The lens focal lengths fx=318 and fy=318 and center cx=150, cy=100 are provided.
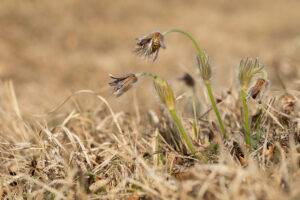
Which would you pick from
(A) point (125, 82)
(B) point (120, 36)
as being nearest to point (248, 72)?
(A) point (125, 82)

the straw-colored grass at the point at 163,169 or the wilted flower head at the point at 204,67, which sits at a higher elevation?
the wilted flower head at the point at 204,67

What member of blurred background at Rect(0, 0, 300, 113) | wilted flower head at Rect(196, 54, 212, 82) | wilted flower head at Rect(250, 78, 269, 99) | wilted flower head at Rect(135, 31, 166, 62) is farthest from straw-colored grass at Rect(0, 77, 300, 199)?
blurred background at Rect(0, 0, 300, 113)

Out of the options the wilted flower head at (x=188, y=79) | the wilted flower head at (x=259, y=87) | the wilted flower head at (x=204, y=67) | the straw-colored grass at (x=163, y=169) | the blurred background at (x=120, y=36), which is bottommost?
the straw-colored grass at (x=163, y=169)

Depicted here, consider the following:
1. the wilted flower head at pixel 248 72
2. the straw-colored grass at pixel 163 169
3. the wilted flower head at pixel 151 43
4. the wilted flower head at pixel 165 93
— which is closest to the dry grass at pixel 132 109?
the straw-colored grass at pixel 163 169

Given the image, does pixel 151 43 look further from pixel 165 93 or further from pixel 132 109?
pixel 132 109

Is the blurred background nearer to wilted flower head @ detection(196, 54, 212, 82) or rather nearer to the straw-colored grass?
the straw-colored grass

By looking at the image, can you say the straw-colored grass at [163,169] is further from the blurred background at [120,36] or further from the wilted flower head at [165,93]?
the blurred background at [120,36]

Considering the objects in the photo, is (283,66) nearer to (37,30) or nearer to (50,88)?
(50,88)
